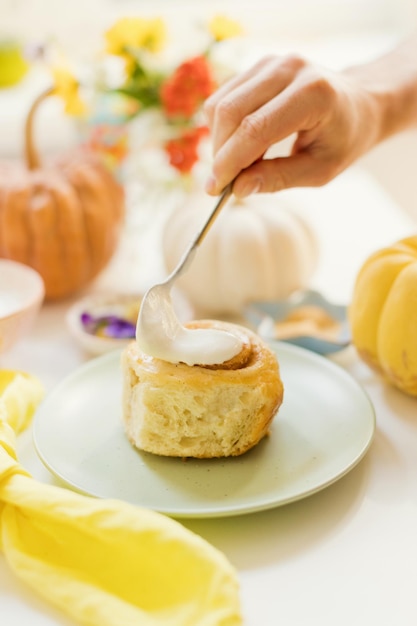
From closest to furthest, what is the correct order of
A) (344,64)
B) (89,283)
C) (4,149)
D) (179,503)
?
(179,503) < (89,283) < (4,149) < (344,64)

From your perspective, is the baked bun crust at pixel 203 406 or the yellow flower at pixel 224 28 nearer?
the baked bun crust at pixel 203 406

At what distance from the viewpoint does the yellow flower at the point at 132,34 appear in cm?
129

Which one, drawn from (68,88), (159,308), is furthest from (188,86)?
(159,308)

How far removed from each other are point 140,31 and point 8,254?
0.41 metres

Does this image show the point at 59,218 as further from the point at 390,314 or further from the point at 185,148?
the point at 390,314

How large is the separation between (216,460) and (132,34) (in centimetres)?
78

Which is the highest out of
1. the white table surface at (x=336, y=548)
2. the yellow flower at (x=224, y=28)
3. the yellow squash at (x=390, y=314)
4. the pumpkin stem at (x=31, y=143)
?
the yellow flower at (x=224, y=28)

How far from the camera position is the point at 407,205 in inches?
78.5

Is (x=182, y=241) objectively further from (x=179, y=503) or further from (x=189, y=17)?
(x=189, y=17)

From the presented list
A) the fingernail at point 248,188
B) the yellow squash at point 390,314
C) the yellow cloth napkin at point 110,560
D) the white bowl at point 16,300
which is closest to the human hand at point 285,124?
A: the fingernail at point 248,188

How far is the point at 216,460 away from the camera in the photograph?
805mm

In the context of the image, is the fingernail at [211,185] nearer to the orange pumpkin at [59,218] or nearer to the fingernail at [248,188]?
the fingernail at [248,188]

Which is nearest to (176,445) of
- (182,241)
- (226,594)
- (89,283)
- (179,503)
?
(179,503)

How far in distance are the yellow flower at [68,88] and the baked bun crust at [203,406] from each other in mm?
651
